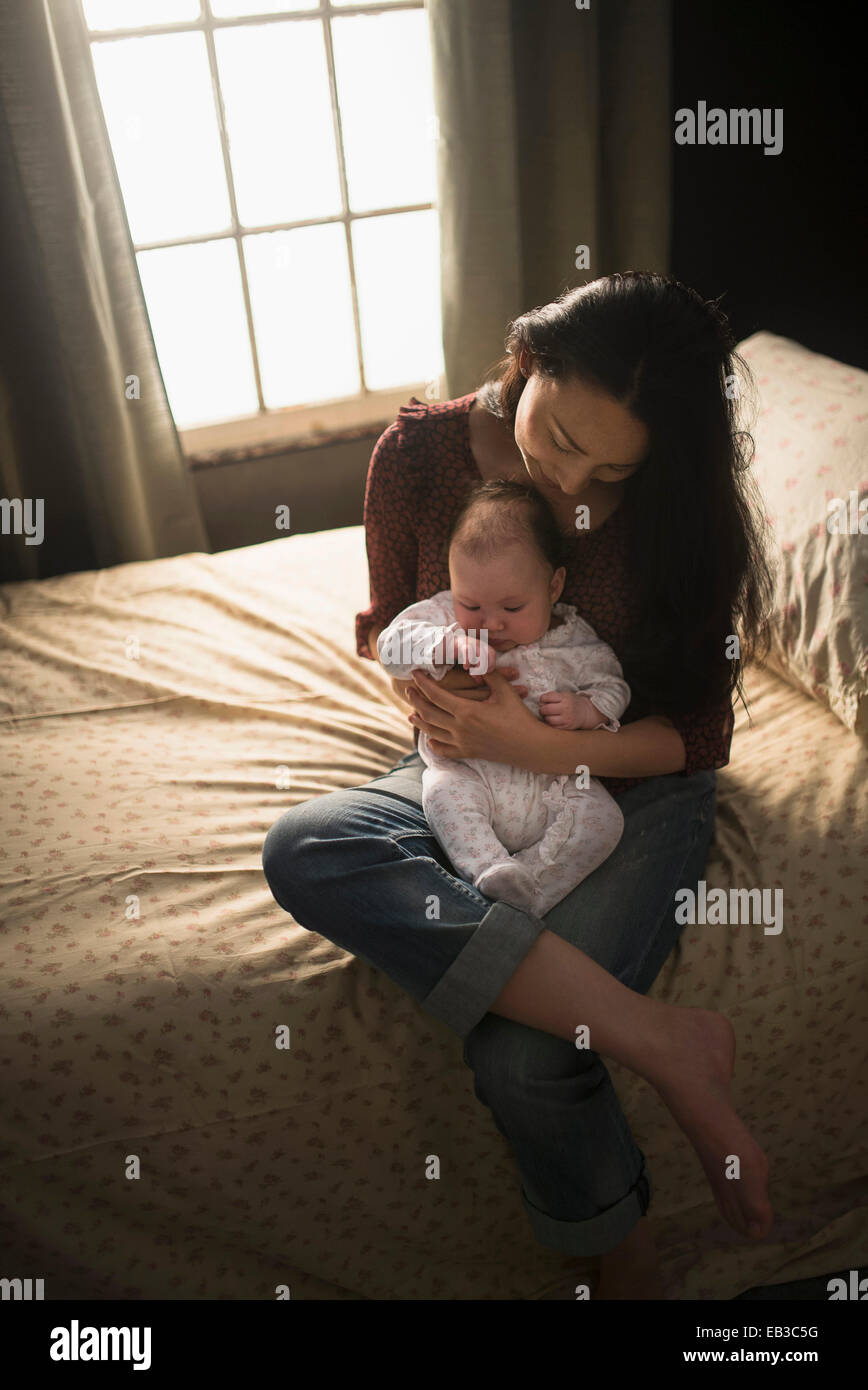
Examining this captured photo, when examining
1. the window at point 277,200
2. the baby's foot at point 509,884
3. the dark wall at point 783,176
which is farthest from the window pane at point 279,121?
the baby's foot at point 509,884

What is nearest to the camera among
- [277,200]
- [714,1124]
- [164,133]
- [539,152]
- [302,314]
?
[714,1124]

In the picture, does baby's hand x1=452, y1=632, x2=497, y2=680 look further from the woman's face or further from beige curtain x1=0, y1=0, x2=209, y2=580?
beige curtain x1=0, y1=0, x2=209, y2=580

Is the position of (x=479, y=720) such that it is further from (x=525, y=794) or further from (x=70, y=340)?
(x=70, y=340)

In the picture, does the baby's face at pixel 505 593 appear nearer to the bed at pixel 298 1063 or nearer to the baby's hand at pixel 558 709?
the baby's hand at pixel 558 709

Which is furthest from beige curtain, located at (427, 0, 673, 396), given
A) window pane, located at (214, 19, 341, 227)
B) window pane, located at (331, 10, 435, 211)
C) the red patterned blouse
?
the red patterned blouse

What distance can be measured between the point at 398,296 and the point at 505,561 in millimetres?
1643

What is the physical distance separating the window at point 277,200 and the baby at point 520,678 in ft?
4.09

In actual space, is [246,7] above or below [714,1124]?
above

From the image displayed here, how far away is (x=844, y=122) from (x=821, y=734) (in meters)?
1.08

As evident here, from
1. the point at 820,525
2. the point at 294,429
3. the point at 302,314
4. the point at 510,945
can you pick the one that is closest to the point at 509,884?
the point at 510,945

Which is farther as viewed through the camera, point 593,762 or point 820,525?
point 820,525

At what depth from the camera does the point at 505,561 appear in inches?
48.8

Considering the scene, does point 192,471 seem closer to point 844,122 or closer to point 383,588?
point 383,588

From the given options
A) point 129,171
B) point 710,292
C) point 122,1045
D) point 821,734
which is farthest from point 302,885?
point 129,171
